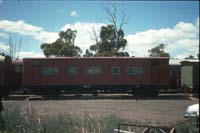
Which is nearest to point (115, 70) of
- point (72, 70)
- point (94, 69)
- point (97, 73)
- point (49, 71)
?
point (97, 73)

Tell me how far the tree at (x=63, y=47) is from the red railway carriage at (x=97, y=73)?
4359 cm

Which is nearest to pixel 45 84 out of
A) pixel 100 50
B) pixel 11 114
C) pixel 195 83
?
pixel 195 83

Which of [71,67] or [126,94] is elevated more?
[71,67]

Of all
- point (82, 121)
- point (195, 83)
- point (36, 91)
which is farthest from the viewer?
point (36, 91)

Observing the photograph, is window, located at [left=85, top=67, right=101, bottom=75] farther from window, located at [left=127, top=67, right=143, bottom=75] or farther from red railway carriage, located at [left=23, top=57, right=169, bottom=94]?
window, located at [left=127, top=67, right=143, bottom=75]

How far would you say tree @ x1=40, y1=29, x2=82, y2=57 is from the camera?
78.3 m

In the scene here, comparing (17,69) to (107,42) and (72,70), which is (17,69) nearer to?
(72,70)

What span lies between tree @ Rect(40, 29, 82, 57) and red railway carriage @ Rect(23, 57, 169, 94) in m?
43.6

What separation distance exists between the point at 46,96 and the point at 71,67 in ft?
11.6

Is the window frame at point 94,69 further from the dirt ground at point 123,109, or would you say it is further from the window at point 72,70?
the dirt ground at point 123,109

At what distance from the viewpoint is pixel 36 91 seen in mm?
34219

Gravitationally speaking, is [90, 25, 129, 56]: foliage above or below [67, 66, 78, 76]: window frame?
above

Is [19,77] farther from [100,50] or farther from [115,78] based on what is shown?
[100,50]

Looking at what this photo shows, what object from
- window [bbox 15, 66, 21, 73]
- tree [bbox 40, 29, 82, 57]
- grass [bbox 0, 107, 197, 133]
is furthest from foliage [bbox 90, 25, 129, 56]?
grass [bbox 0, 107, 197, 133]
